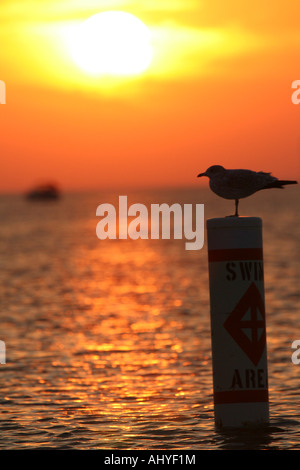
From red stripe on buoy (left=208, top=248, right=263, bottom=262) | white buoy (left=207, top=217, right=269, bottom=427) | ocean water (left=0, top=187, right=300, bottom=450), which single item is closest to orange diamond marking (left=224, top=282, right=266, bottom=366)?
white buoy (left=207, top=217, right=269, bottom=427)

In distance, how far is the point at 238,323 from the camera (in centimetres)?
1009

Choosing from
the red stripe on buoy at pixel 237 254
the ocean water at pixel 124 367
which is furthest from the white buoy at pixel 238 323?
the ocean water at pixel 124 367

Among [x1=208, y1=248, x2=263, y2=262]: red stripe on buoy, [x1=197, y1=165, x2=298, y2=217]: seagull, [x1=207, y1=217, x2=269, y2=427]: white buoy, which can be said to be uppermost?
[x1=197, y1=165, x2=298, y2=217]: seagull

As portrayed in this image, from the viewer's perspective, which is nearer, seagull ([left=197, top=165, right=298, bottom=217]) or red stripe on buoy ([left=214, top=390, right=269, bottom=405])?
red stripe on buoy ([left=214, top=390, right=269, bottom=405])

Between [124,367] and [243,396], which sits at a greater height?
[124,367]

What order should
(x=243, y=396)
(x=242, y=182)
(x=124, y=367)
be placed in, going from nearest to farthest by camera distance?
(x=243, y=396) → (x=242, y=182) → (x=124, y=367)

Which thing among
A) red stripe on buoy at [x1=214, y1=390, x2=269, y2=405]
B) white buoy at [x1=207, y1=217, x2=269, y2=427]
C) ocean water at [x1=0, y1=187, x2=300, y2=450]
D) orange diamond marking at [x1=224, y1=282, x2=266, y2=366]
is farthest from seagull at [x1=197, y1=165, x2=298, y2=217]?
ocean water at [x1=0, y1=187, x2=300, y2=450]

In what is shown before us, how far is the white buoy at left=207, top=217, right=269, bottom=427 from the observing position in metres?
10.1

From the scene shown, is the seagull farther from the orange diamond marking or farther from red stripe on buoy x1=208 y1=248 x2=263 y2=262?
the orange diamond marking

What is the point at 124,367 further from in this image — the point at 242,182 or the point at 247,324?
the point at 242,182

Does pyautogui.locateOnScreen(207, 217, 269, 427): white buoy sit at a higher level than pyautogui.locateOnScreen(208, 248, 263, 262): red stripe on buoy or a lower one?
lower

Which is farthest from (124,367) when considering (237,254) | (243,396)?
(237,254)
